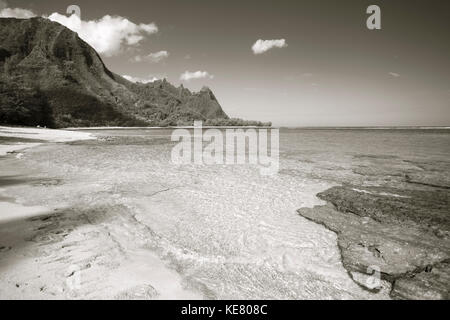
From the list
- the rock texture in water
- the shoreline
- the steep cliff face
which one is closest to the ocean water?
the shoreline

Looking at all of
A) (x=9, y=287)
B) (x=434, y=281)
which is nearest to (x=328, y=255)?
(x=434, y=281)

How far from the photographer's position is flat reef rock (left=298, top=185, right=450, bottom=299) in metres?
3.62

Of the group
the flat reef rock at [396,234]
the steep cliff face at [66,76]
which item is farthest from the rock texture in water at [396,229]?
the steep cliff face at [66,76]

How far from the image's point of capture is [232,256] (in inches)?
165

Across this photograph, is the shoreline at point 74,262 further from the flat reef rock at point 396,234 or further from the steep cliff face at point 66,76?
the steep cliff face at point 66,76

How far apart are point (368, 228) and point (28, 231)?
643cm

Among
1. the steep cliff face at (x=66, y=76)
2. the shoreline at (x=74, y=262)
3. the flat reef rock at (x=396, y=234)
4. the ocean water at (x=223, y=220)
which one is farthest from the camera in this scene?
the steep cliff face at (x=66, y=76)

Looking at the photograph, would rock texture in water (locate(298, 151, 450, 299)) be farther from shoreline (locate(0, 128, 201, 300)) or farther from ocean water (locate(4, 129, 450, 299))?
shoreline (locate(0, 128, 201, 300))

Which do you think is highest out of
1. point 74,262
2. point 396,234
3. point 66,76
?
point 66,76

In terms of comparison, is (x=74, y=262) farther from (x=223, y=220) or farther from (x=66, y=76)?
(x=66, y=76)

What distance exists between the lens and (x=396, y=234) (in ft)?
16.7

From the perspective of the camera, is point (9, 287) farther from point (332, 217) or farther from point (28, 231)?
point (332, 217)

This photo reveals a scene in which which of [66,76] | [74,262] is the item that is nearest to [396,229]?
[74,262]

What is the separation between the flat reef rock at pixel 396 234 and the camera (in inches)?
142
